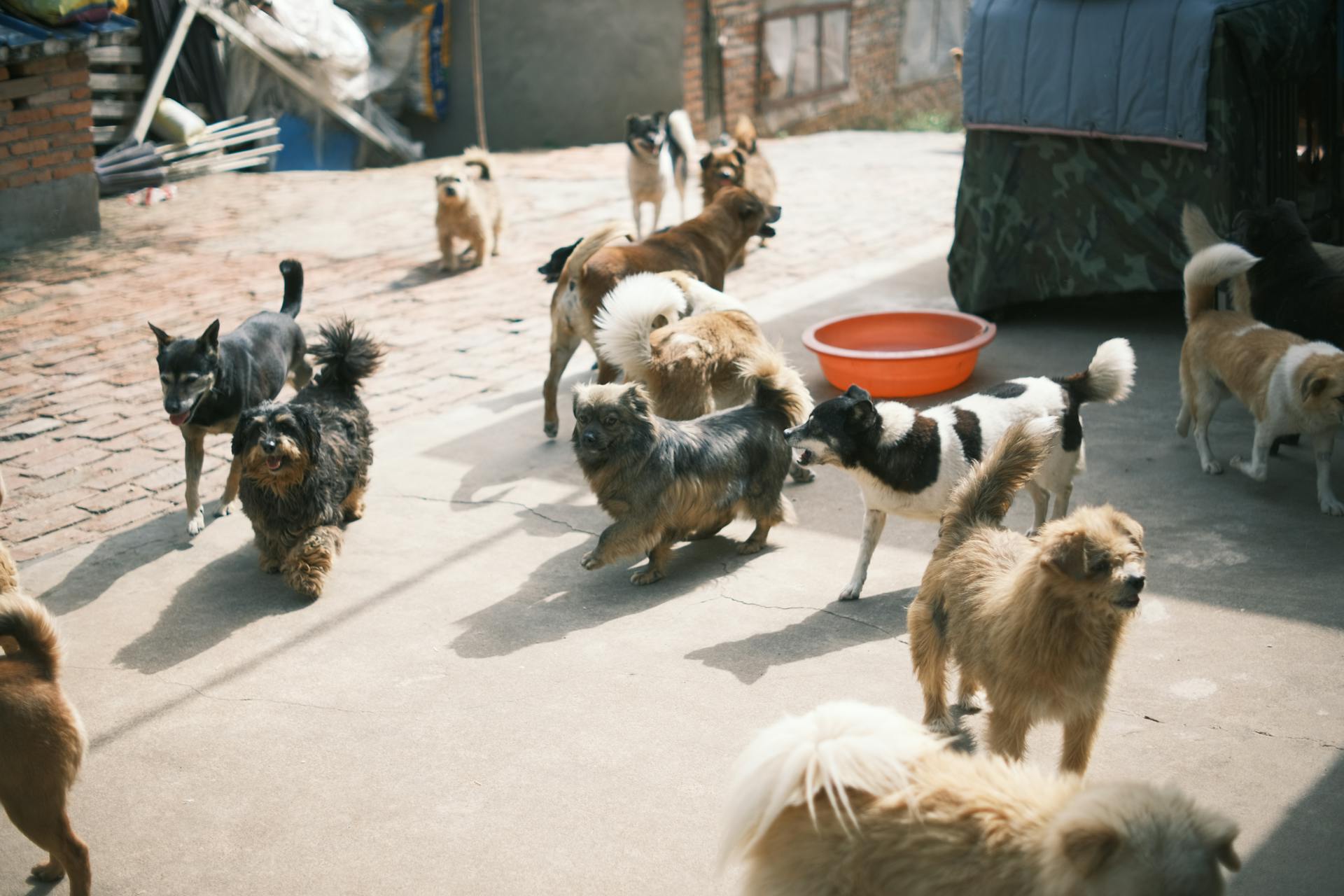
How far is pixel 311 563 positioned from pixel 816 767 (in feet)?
11.6

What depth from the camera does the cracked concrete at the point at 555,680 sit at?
11.7 feet

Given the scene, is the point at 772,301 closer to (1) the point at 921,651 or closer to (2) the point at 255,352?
(2) the point at 255,352

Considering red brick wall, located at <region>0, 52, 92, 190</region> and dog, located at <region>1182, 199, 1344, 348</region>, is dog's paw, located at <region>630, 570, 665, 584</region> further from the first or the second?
red brick wall, located at <region>0, 52, 92, 190</region>

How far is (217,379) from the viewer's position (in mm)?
5996

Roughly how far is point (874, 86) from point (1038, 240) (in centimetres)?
1394

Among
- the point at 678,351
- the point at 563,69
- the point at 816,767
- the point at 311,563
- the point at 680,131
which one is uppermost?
the point at 563,69

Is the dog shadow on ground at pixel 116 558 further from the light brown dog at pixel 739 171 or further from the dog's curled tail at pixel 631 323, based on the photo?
the light brown dog at pixel 739 171

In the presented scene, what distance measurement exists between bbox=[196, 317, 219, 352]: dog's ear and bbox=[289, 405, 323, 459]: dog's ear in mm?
710

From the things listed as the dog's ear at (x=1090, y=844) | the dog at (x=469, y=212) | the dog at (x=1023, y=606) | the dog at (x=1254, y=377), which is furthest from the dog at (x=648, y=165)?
the dog's ear at (x=1090, y=844)

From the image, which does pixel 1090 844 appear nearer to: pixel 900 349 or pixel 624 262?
pixel 624 262

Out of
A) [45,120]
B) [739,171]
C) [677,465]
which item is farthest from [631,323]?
[45,120]

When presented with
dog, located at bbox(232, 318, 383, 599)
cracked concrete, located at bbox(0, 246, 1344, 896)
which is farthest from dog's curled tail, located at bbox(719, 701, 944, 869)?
dog, located at bbox(232, 318, 383, 599)

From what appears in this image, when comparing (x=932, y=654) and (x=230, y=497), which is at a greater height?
(x=932, y=654)

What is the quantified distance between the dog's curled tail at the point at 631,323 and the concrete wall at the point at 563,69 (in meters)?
12.5
